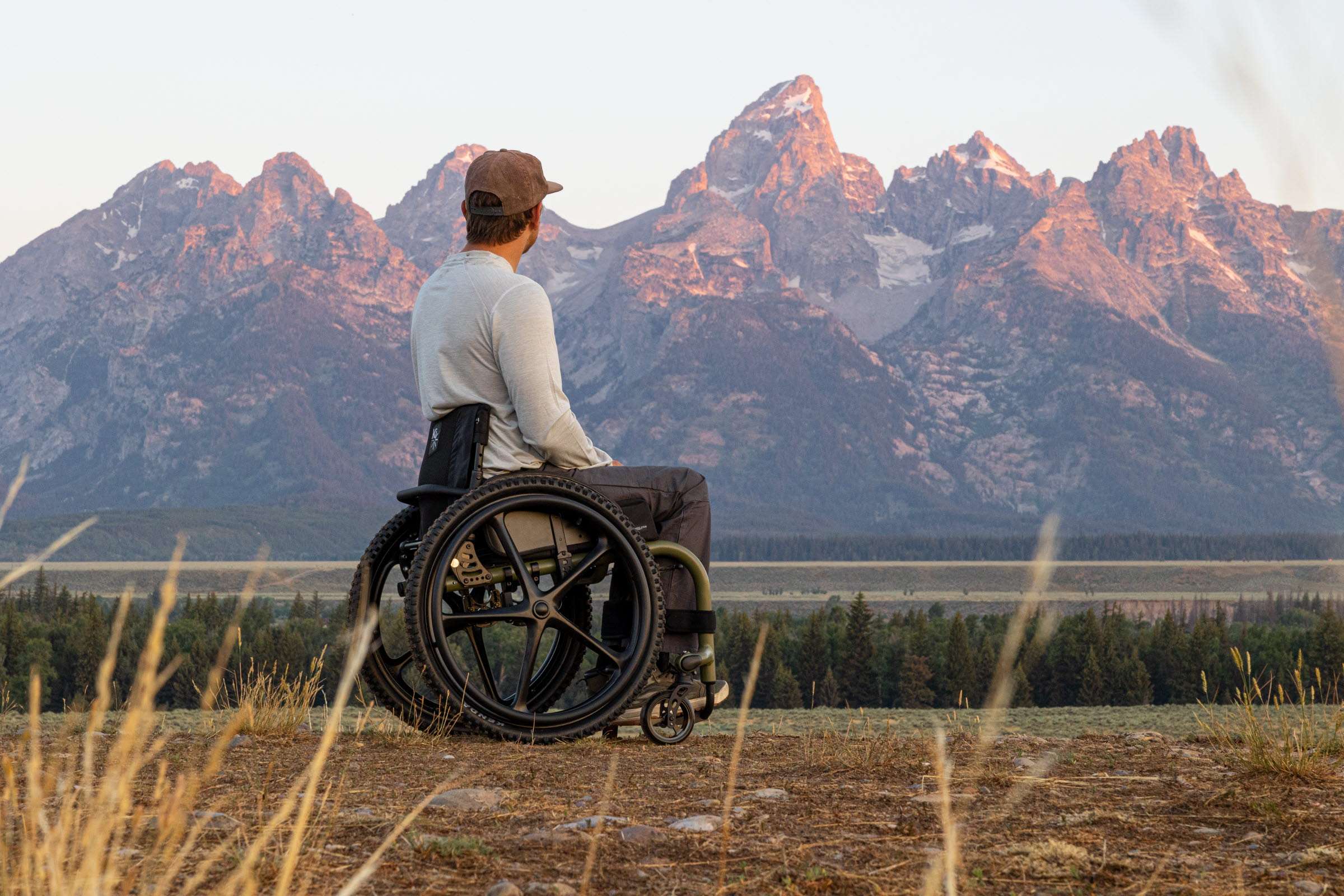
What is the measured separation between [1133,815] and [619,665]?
3.06 metres

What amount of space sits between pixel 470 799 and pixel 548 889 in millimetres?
1603

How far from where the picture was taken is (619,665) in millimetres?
7820

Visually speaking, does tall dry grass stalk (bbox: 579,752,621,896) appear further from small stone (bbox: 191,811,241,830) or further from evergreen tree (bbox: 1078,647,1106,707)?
evergreen tree (bbox: 1078,647,1106,707)

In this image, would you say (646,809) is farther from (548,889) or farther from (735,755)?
(735,755)

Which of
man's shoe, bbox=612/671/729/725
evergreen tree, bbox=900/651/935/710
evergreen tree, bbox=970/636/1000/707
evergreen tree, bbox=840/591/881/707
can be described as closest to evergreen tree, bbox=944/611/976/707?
evergreen tree, bbox=970/636/1000/707

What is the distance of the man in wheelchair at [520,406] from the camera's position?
7848 millimetres

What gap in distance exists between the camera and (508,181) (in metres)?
8.22

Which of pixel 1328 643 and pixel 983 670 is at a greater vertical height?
pixel 1328 643

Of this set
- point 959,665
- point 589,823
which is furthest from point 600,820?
point 959,665

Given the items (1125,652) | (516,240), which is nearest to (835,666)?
(1125,652)

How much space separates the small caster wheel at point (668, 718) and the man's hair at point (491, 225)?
2.71 metres

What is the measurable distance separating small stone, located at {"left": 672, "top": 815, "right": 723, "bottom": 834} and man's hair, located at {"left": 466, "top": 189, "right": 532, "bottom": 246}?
403 centimetres

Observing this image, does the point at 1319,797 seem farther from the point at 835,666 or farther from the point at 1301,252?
the point at 835,666

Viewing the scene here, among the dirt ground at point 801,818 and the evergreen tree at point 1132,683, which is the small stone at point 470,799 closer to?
the dirt ground at point 801,818
